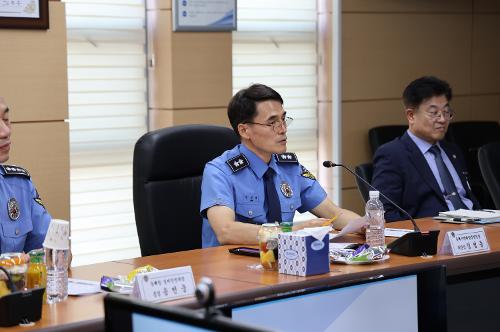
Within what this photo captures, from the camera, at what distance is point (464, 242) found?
327 cm

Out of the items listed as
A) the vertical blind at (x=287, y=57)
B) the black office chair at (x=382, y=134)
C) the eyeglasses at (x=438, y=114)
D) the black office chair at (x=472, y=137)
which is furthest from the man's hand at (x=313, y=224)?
the black office chair at (x=472, y=137)

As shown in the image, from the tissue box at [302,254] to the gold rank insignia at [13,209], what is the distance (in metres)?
0.97

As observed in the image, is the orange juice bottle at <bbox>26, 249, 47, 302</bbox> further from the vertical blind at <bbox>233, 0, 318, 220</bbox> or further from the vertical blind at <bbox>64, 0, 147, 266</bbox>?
the vertical blind at <bbox>233, 0, 318, 220</bbox>

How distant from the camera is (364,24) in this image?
6461 millimetres

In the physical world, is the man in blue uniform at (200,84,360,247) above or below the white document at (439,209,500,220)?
above

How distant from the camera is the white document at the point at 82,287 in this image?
8.73 ft

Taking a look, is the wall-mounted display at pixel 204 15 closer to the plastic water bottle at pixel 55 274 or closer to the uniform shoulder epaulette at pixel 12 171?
the uniform shoulder epaulette at pixel 12 171

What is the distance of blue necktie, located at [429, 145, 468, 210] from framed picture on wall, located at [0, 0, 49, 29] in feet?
6.45

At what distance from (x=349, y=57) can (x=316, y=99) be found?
356 millimetres

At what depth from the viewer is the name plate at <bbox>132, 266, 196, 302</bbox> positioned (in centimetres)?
247

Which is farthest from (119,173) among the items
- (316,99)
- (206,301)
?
(206,301)

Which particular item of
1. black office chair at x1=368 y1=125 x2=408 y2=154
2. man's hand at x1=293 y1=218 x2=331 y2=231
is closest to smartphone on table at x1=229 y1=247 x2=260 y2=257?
man's hand at x1=293 y1=218 x2=331 y2=231

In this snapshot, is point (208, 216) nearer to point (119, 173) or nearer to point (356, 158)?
point (119, 173)

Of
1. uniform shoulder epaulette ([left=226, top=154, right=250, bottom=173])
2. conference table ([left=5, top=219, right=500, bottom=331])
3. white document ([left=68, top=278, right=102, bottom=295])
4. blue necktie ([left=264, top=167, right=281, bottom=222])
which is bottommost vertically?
conference table ([left=5, top=219, right=500, bottom=331])
